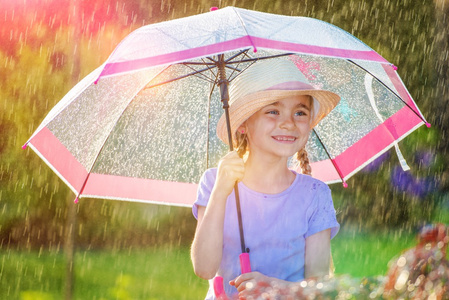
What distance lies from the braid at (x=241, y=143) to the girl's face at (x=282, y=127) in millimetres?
108

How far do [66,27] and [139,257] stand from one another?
241 cm

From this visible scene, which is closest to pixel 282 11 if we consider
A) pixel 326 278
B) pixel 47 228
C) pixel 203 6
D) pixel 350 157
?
pixel 203 6

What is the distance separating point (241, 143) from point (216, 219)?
0.51 m

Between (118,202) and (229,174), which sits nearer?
(229,174)

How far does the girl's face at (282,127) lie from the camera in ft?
7.45

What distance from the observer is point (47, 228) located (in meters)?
6.00

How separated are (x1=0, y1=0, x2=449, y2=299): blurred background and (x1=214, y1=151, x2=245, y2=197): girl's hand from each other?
3880 millimetres

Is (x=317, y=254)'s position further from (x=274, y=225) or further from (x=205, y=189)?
(x=205, y=189)

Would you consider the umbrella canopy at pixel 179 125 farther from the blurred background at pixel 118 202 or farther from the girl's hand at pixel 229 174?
the blurred background at pixel 118 202

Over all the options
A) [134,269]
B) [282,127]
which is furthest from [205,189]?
[134,269]

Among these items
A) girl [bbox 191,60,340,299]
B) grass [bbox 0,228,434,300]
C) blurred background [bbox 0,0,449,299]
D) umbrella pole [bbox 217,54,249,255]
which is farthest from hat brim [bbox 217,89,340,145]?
blurred background [bbox 0,0,449,299]

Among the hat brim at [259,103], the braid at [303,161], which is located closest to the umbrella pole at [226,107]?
the hat brim at [259,103]

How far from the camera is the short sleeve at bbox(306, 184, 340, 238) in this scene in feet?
7.64

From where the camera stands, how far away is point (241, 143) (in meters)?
2.51
